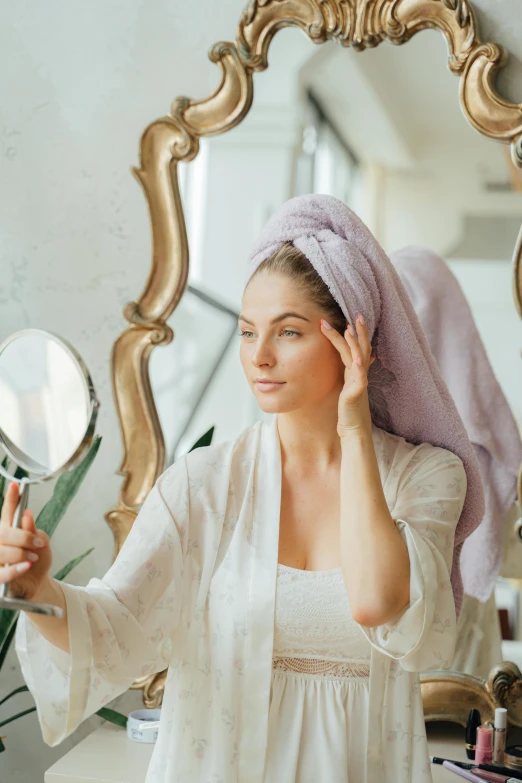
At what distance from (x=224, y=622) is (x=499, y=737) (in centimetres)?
58

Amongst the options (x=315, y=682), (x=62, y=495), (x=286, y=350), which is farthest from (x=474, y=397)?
(x=62, y=495)

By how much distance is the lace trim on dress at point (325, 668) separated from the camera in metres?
1.23

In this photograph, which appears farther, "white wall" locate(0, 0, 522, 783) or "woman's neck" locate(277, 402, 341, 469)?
"white wall" locate(0, 0, 522, 783)

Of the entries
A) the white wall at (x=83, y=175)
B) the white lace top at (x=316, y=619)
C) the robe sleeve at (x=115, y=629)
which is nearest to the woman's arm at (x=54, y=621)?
the robe sleeve at (x=115, y=629)

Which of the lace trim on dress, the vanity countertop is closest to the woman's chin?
the lace trim on dress

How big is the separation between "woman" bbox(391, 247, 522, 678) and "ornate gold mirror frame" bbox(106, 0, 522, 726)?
2.5 inches

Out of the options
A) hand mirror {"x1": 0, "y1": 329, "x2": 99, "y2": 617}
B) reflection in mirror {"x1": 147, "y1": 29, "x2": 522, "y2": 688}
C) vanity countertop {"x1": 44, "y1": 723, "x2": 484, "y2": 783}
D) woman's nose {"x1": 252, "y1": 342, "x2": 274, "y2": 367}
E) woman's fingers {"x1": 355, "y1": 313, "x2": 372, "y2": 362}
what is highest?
reflection in mirror {"x1": 147, "y1": 29, "x2": 522, "y2": 688}

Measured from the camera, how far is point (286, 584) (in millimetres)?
1224

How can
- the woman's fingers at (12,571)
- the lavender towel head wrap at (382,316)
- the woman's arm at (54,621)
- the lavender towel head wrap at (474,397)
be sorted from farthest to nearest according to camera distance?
the lavender towel head wrap at (474,397) < the lavender towel head wrap at (382,316) < the woman's arm at (54,621) < the woman's fingers at (12,571)

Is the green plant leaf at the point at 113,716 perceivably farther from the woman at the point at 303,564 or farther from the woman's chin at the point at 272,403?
the woman's chin at the point at 272,403

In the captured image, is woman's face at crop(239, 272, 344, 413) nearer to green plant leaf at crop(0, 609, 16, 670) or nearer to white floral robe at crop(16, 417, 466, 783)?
white floral robe at crop(16, 417, 466, 783)

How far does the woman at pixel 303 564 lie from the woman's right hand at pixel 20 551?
0.40 feet

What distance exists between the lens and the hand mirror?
0.97 meters

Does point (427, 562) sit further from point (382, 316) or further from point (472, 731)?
point (472, 731)
